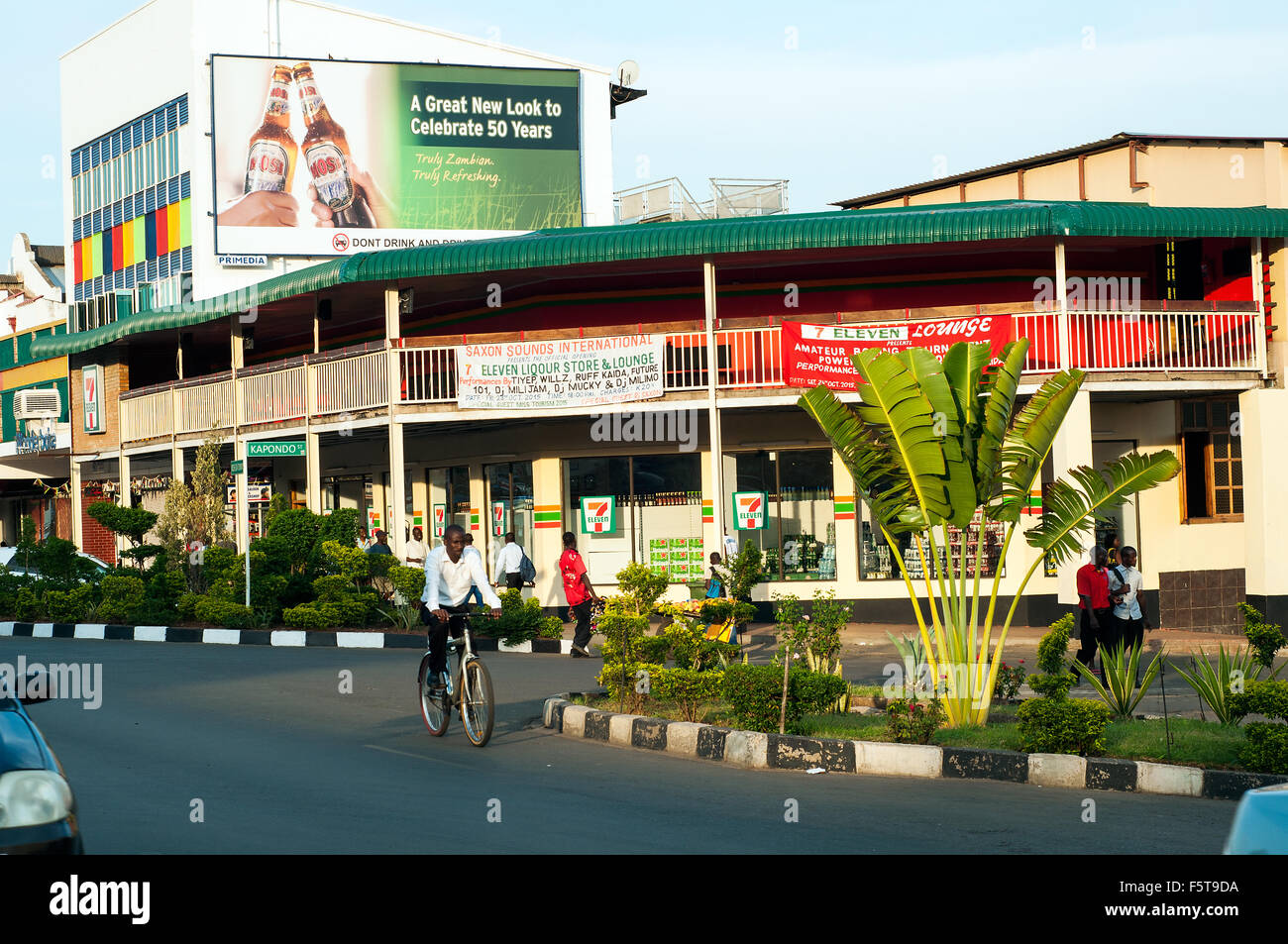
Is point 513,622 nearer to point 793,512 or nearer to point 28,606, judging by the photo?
point 793,512

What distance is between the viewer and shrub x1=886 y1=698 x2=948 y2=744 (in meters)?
9.89

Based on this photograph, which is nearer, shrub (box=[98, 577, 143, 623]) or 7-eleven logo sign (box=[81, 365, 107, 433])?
shrub (box=[98, 577, 143, 623])

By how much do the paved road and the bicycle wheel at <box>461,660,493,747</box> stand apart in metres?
0.17

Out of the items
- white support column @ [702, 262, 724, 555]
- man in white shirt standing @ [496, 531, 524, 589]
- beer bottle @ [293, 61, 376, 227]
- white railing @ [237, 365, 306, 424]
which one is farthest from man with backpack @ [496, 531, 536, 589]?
Result: beer bottle @ [293, 61, 376, 227]

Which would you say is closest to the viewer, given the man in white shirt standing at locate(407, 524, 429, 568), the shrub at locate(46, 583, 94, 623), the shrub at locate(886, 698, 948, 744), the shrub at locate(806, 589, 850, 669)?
the shrub at locate(886, 698, 948, 744)

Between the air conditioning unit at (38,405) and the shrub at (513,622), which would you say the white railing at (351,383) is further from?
the air conditioning unit at (38,405)

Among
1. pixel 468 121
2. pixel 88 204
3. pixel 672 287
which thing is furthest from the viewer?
pixel 88 204

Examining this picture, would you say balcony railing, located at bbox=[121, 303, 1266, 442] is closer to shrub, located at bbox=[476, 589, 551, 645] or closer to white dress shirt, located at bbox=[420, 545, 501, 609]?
shrub, located at bbox=[476, 589, 551, 645]

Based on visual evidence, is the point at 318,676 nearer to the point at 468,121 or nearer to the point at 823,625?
the point at 823,625

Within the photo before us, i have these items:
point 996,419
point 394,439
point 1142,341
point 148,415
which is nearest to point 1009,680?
point 996,419

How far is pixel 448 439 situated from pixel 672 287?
19.8 ft

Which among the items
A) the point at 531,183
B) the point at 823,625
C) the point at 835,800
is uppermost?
the point at 531,183
